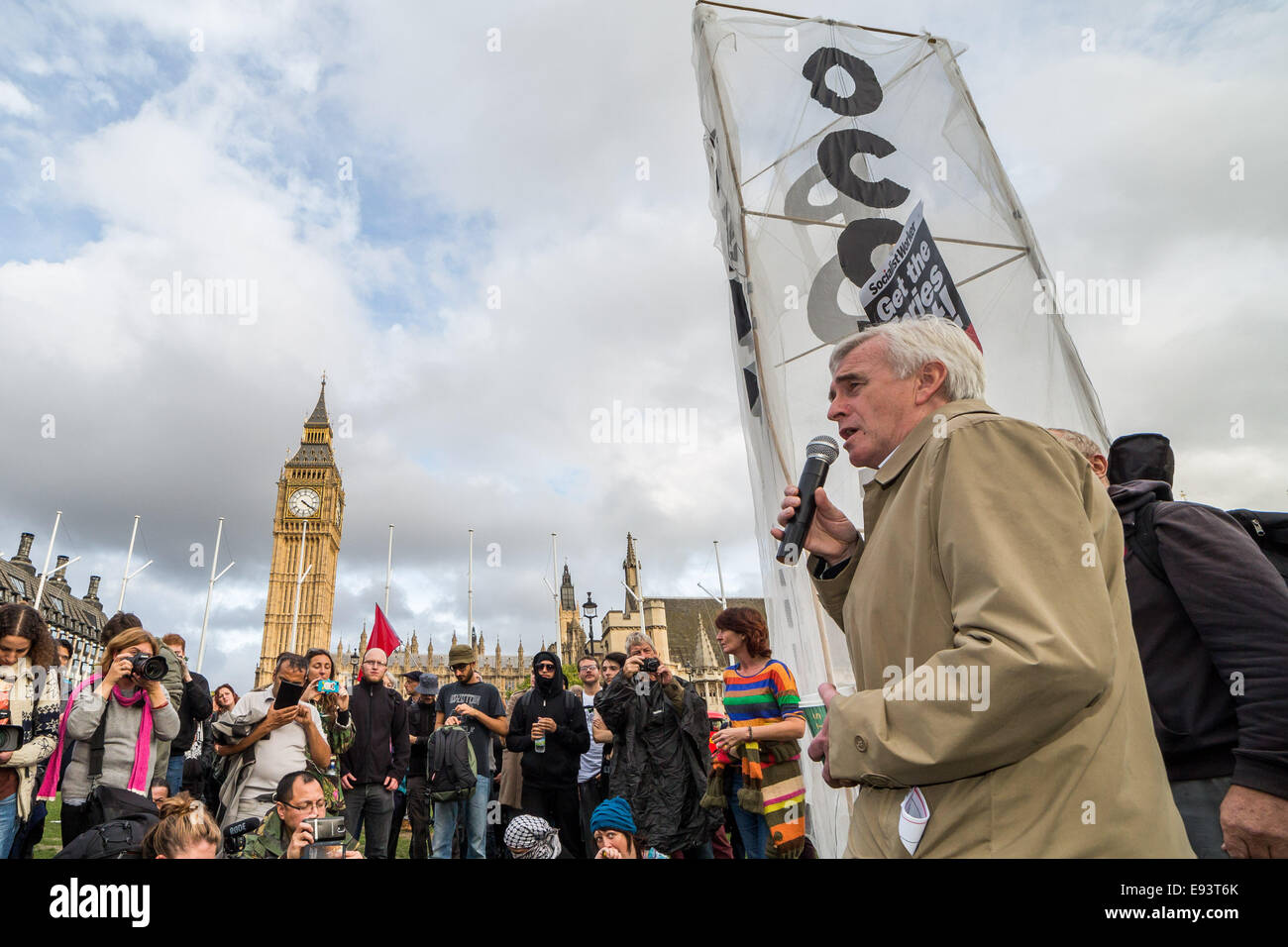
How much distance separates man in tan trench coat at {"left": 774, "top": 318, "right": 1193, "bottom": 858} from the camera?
4.01 ft

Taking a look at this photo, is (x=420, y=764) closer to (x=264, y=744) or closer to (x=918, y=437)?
(x=264, y=744)

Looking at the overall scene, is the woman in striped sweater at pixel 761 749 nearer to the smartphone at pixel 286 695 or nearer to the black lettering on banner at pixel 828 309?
the black lettering on banner at pixel 828 309

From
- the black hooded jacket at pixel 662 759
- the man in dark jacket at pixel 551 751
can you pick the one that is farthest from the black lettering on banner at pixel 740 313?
the man in dark jacket at pixel 551 751

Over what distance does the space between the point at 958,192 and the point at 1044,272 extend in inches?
37.1

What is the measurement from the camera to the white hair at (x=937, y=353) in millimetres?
1826

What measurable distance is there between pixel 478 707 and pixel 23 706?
3.84 metres

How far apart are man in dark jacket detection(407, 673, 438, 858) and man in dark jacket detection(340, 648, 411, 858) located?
728 millimetres

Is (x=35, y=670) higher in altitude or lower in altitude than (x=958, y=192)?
lower

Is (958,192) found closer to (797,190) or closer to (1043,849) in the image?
(797,190)

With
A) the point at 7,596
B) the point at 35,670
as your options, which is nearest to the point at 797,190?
the point at 35,670

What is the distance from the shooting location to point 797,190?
5926 millimetres

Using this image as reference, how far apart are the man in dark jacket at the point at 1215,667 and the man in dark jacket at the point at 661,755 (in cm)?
411

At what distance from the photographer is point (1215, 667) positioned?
7.41 ft
